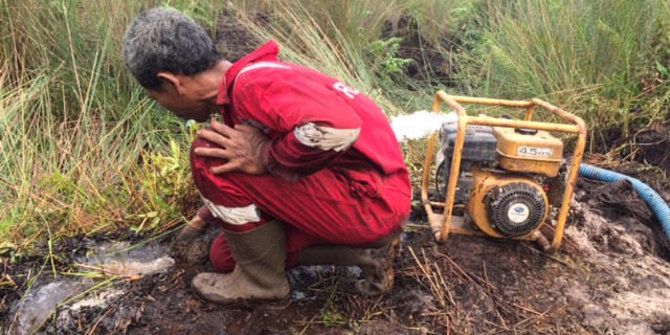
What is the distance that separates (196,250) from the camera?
2.38 m

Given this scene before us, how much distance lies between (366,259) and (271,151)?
689 mm

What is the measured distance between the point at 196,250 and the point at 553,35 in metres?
3.32

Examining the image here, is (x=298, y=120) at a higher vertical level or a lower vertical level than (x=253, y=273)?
higher

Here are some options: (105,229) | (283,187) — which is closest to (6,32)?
(105,229)

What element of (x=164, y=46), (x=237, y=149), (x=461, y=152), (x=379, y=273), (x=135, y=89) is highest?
(x=164, y=46)

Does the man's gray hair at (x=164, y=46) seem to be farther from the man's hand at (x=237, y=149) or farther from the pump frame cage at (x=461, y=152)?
the pump frame cage at (x=461, y=152)

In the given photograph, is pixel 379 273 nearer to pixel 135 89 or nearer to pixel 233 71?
pixel 233 71

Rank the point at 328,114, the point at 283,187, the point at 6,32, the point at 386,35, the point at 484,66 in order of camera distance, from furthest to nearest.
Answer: the point at 386,35 < the point at 484,66 < the point at 6,32 < the point at 283,187 < the point at 328,114

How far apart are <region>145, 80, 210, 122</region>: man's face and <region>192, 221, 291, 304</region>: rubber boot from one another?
1.53ft

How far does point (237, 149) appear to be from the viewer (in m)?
1.74

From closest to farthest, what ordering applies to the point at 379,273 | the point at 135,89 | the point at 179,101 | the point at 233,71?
1. the point at 233,71
2. the point at 179,101
3. the point at 379,273
4. the point at 135,89

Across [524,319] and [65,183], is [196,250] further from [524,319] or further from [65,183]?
[524,319]

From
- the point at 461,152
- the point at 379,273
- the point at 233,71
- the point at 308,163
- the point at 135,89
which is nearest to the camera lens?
the point at 308,163

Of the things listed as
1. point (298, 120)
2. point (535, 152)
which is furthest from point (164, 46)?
point (535, 152)
